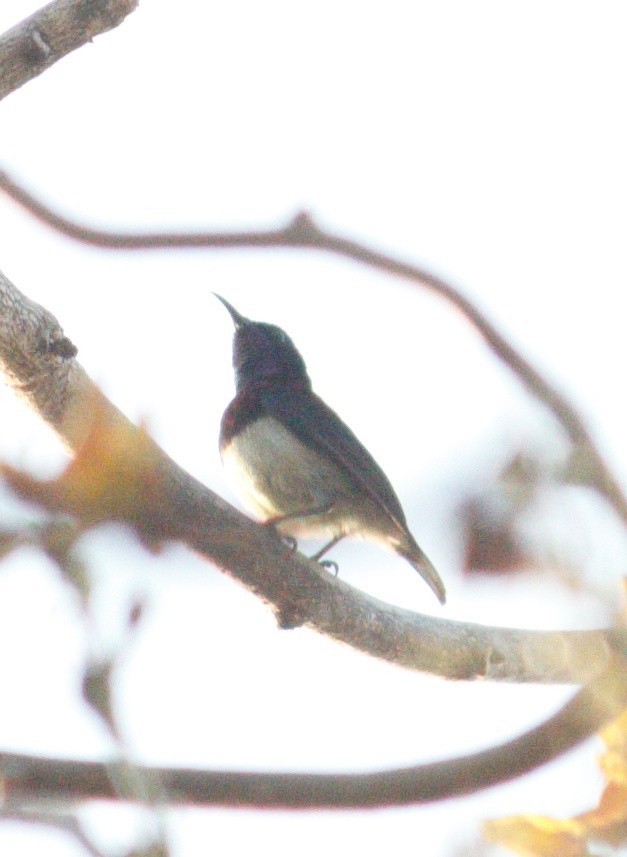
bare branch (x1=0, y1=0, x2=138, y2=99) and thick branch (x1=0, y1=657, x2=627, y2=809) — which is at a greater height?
bare branch (x1=0, y1=0, x2=138, y2=99)

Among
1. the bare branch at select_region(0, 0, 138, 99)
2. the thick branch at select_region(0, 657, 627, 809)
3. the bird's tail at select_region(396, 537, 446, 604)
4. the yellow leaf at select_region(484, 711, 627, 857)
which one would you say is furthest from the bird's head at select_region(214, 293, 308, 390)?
the yellow leaf at select_region(484, 711, 627, 857)

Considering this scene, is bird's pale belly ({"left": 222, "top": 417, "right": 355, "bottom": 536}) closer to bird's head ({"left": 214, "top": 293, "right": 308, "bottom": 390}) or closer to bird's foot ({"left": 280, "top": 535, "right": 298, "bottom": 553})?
bird's head ({"left": 214, "top": 293, "right": 308, "bottom": 390})

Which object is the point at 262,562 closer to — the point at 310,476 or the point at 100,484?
the point at 100,484

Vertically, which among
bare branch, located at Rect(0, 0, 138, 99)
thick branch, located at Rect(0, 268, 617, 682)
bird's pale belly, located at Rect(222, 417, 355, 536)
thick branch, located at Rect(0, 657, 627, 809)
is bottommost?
thick branch, located at Rect(0, 657, 627, 809)

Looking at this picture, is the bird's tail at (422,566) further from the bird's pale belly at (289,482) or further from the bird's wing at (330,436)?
the bird's pale belly at (289,482)

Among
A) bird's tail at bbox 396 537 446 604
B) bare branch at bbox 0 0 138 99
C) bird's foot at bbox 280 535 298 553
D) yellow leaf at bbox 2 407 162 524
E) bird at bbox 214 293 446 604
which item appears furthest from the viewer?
bird at bbox 214 293 446 604

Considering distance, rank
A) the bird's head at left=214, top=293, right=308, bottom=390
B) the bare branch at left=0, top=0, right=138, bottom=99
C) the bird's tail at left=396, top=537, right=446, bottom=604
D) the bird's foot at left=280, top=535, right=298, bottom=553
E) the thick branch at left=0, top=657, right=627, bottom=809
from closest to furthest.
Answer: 1. the thick branch at left=0, top=657, right=627, bottom=809
2. the bare branch at left=0, top=0, right=138, bottom=99
3. the bird's foot at left=280, top=535, right=298, bottom=553
4. the bird's tail at left=396, top=537, right=446, bottom=604
5. the bird's head at left=214, top=293, right=308, bottom=390

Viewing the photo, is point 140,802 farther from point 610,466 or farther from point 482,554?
point 610,466
